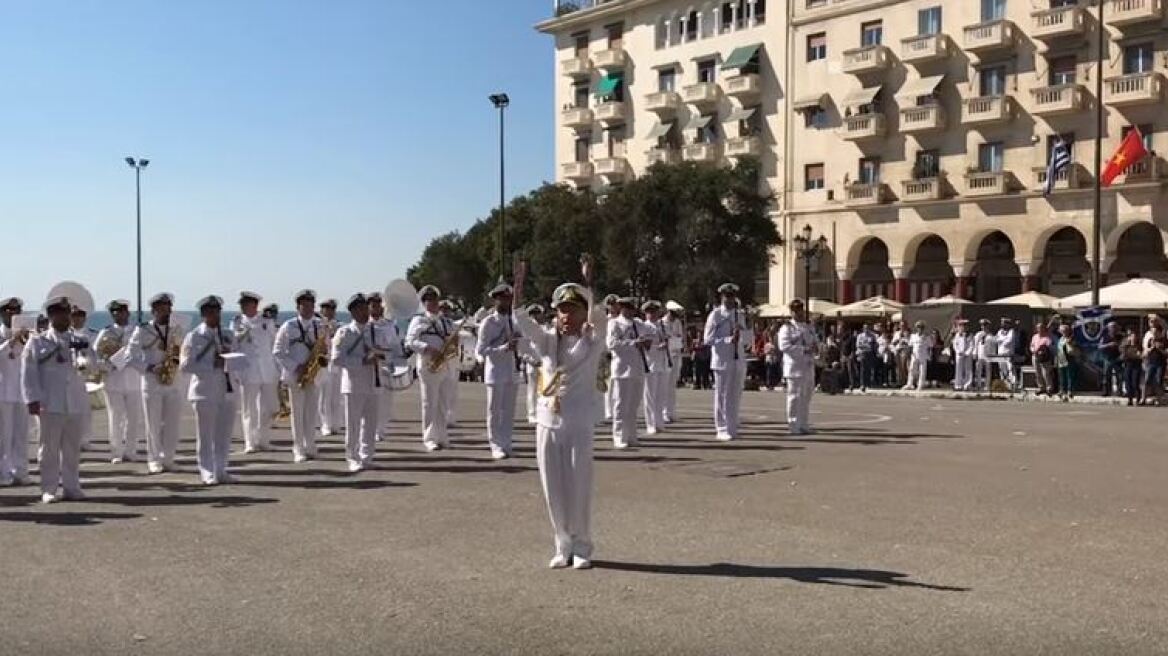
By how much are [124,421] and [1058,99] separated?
40657 mm

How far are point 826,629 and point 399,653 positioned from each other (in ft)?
7.76

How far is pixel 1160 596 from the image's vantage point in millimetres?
7168

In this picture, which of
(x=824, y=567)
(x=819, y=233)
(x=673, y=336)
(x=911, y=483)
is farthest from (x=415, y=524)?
(x=819, y=233)

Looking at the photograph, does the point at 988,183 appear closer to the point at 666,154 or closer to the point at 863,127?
the point at 863,127

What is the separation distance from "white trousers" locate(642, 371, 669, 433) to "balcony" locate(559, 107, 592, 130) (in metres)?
48.7

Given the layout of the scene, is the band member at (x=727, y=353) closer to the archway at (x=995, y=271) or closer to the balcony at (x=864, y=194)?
the archway at (x=995, y=271)

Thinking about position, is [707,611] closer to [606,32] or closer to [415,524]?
[415,524]

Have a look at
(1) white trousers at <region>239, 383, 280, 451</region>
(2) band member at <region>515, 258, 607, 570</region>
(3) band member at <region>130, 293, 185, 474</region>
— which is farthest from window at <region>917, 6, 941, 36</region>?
(2) band member at <region>515, 258, 607, 570</region>

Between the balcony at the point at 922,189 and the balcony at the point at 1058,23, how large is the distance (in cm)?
732

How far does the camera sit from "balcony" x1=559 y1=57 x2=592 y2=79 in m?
66.2

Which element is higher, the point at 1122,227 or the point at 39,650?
the point at 1122,227

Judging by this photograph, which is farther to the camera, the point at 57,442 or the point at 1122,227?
the point at 1122,227

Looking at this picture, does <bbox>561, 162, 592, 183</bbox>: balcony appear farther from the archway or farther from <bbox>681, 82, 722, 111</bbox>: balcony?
the archway

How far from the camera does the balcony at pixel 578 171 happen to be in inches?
Answer: 2589
